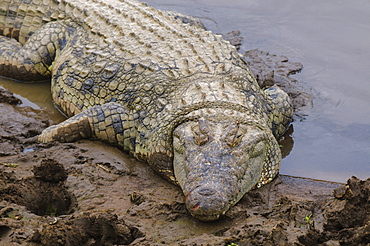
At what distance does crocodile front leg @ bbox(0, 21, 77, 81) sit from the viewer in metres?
6.47

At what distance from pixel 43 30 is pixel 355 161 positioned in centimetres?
438

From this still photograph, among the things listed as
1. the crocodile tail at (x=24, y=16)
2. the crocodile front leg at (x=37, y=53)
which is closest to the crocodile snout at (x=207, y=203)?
the crocodile front leg at (x=37, y=53)

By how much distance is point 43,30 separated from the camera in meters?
6.60

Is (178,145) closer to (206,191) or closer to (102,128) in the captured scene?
(206,191)

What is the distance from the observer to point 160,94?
16.8 feet

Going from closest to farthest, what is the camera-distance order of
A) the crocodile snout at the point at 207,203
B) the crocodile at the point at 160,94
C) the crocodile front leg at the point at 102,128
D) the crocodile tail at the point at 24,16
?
the crocodile snout at the point at 207,203
the crocodile at the point at 160,94
the crocodile front leg at the point at 102,128
the crocodile tail at the point at 24,16

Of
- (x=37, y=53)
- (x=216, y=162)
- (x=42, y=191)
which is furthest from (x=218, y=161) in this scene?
(x=37, y=53)

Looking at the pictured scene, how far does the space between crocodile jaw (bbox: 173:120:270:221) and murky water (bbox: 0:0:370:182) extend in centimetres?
103

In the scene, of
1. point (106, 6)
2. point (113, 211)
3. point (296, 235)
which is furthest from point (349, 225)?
point (106, 6)

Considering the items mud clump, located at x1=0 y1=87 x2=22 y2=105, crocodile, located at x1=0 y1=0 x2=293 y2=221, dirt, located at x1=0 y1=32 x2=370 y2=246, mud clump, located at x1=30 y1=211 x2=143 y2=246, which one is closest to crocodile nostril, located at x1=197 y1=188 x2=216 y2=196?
crocodile, located at x1=0 y1=0 x2=293 y2=221

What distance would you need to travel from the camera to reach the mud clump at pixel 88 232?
10.4ft

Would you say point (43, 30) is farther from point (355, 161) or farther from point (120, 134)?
point (355, 161)

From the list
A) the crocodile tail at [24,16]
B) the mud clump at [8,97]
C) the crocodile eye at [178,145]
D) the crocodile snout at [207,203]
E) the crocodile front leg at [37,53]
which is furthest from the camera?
the crocodile tail at [24,16]

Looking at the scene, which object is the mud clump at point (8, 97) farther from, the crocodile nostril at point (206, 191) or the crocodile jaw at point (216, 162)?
the crocodile nostril at point (206, 191)
